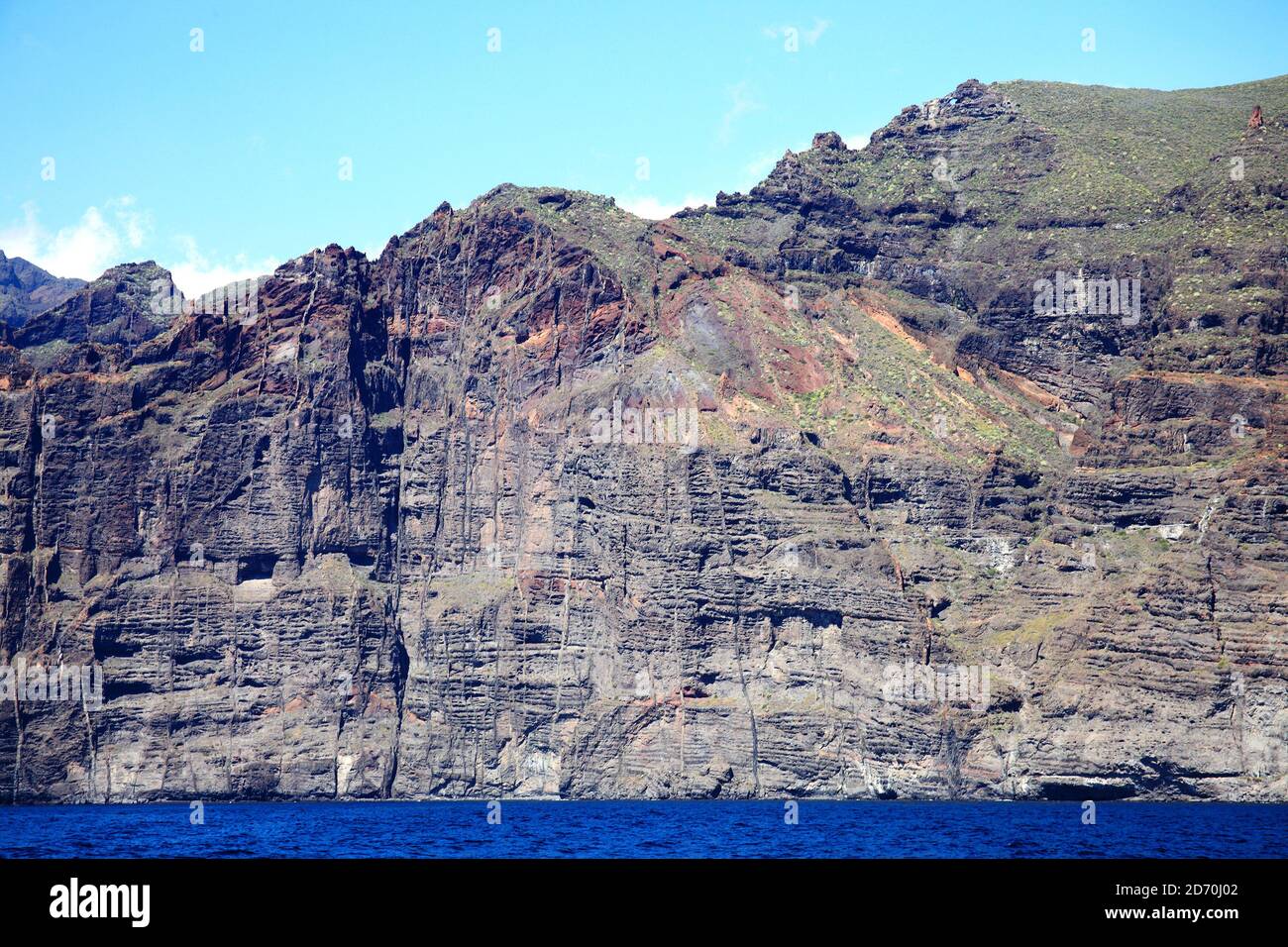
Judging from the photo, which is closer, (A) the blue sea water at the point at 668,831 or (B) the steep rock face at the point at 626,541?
(A) the blue sea water at the point at 668,831

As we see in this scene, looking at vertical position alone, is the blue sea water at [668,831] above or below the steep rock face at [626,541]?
below

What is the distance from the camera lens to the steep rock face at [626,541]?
139 metres

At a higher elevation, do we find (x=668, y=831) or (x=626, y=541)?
(x=626, y=541)

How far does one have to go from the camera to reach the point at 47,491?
6678 inches

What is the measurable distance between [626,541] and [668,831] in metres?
60.2

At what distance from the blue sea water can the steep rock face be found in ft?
28.6

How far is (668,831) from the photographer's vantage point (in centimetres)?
9975

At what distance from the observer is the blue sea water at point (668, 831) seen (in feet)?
271

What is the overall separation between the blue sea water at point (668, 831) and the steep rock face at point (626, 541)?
870 cm

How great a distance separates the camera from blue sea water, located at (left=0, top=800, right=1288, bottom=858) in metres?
82.8

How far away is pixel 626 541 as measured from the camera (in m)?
158

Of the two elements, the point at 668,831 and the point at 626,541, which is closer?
the point at 668,831
